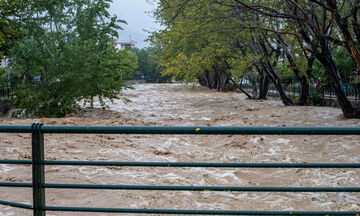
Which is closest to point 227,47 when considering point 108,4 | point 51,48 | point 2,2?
point 108,4

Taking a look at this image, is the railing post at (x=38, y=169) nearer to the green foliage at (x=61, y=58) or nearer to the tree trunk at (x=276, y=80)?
the green foliage at (x=61, y=58)

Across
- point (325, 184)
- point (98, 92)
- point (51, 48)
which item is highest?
point (51, 48)

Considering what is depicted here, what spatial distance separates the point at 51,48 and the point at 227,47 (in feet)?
40.1

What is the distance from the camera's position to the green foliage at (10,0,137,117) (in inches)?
682

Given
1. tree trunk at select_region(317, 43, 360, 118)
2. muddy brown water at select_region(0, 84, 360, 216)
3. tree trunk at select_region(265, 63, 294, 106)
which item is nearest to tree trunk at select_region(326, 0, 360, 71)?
tree trunk at select_region(317, 43, 360, 118)

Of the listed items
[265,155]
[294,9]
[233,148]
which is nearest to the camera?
[265,155]

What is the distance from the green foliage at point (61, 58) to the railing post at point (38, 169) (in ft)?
48.9

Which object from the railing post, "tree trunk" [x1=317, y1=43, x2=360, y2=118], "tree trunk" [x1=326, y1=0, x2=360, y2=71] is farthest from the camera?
"tree trunk" [x1=317, y1=43, x2=360, y2=118]

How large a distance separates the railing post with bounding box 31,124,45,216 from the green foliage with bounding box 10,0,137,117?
48.9ft

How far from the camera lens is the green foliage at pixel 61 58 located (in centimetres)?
1731

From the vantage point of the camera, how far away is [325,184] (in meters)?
8.30

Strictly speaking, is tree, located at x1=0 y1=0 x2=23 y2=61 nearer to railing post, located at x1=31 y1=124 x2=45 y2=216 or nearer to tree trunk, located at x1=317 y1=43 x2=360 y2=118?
tree trunk, located at x1=317 y1=43 x2=360 y2=118

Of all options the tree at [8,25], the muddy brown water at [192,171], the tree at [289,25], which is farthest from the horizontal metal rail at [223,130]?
the tree at [8,25]

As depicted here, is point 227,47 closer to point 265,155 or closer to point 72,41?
point 72,41
